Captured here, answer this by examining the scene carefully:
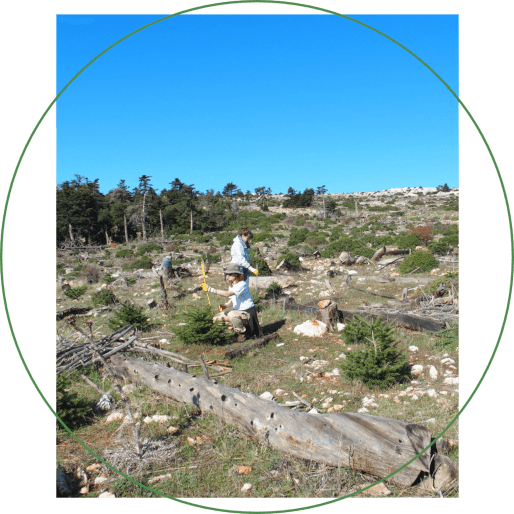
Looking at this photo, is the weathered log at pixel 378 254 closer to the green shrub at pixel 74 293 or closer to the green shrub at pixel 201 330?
the green shrub at pixel 201 330

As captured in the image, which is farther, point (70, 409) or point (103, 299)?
point (103, 299)

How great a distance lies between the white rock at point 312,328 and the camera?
→ 8.01 metres

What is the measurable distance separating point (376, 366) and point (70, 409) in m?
3.96

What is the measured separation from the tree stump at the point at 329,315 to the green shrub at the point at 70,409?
5.24 m

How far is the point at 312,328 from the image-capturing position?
8.12m

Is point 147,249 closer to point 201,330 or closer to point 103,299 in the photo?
point 103,299

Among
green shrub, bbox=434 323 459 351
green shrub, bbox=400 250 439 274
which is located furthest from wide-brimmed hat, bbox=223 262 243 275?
green shrub, bbox=400 250 439 274


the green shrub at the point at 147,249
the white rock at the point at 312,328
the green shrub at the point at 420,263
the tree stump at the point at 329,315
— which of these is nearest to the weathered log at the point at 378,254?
the green shrub at the point at 420,263

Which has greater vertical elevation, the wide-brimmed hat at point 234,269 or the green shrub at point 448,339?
the wide-brimmed hat at point 234,269

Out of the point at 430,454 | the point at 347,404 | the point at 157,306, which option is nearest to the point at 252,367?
the point at 347,404

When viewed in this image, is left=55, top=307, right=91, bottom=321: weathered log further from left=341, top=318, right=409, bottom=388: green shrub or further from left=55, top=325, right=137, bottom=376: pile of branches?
left=341, top=318, right=409, bottom=388: green shrub

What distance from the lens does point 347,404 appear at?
4.70 metres

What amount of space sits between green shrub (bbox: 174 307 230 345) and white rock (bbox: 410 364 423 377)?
12.0 ft

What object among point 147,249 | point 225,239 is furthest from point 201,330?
point 225,239
